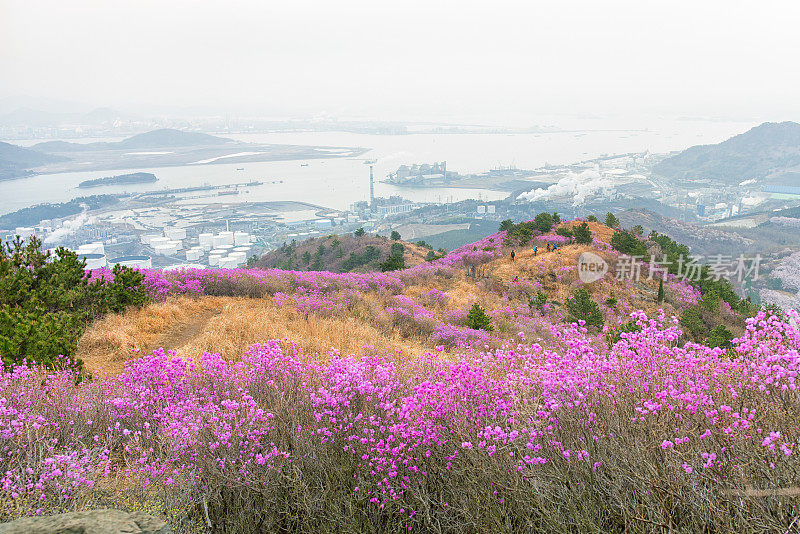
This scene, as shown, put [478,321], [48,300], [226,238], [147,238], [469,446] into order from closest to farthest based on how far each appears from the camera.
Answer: [469,446] < [48,300] < [478,321] < [226,238] < [147,238]

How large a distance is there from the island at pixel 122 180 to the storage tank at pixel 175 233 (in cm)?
6564

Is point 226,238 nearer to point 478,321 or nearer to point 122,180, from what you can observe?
point 478,321

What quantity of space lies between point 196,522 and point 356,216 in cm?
9510

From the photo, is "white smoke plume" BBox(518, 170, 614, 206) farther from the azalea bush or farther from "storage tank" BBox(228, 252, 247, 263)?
the azalea bush

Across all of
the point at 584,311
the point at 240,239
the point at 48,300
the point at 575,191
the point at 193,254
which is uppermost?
the point at 48,300

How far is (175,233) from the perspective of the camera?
234 ft

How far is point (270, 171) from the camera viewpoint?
166 metres

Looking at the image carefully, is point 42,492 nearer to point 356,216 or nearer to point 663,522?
point 663,522

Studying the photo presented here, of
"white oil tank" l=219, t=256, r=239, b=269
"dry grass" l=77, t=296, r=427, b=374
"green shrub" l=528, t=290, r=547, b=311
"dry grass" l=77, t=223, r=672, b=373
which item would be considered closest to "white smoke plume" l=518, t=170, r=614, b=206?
"white oil tank" l=219, t=256, r=239, b=269

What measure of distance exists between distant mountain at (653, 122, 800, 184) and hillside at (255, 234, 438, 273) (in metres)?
134

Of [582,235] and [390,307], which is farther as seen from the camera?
[582,235]

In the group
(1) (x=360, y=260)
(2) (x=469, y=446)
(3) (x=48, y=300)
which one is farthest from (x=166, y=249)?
(2) (x=469, y=446)

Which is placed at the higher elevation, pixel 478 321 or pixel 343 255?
pixel 478 321

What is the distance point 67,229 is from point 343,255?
63354 millimetres
